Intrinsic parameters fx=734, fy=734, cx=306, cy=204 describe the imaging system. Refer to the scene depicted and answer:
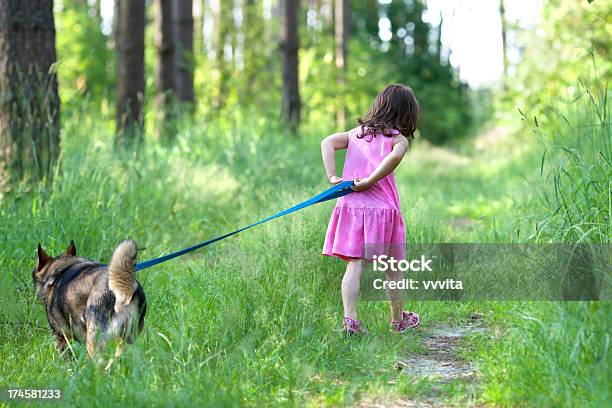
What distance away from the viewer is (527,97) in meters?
17.5

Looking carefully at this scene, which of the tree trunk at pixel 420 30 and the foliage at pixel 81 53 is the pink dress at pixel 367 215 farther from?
the tree trunk at pixel 420 30

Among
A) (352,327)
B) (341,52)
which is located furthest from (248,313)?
(341,52)

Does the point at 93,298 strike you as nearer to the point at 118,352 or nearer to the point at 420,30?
the point at 118,352

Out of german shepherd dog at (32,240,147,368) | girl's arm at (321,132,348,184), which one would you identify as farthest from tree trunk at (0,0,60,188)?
girl's arm at (321,132,348,184)

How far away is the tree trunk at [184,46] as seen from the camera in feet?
50.4

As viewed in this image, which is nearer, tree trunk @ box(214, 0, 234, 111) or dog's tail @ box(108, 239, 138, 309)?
dog's tail @ box(108, 239, 138, 309)

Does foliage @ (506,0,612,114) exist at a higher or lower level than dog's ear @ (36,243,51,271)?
higher

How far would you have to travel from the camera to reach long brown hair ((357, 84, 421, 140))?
179 inches

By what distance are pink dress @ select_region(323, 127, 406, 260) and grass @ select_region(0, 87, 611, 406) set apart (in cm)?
38

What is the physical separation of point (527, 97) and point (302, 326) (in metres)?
14.7

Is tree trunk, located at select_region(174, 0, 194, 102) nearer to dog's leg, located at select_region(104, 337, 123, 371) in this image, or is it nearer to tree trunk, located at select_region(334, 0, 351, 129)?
tree trunk, located at select_region(334, 0, 351, 129)

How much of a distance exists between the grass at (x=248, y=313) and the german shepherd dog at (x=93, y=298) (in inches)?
5.3

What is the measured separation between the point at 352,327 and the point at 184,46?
1223 cm

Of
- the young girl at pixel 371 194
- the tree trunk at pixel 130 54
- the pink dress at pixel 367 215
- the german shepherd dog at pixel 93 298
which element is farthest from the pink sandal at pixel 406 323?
the tree trunk at pixel 130 54
